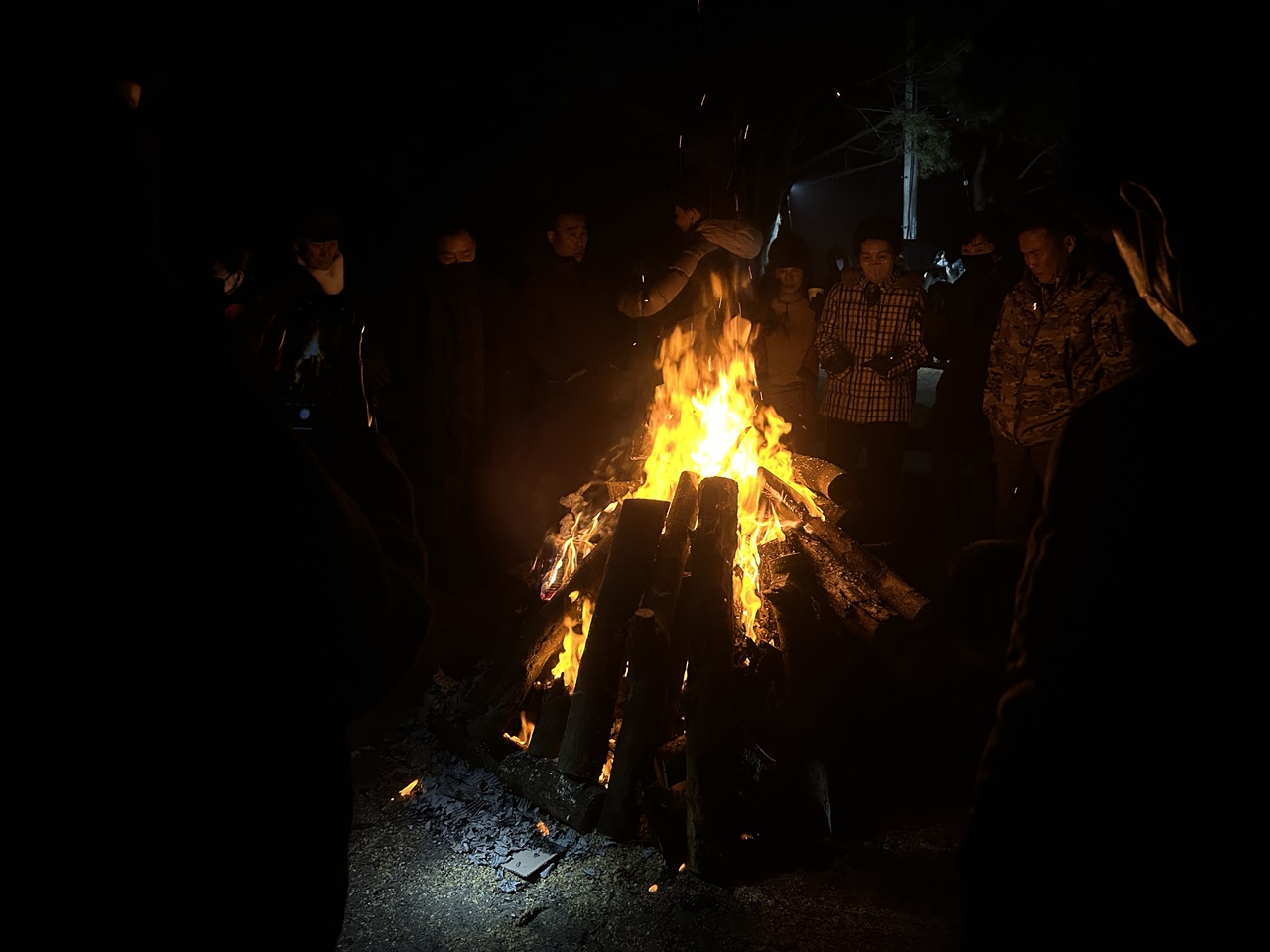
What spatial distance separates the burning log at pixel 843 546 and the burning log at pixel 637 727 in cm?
129

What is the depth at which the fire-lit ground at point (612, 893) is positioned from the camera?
10.1 feet

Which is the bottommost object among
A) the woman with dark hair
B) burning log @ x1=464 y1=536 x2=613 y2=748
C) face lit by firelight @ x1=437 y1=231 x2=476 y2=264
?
→ burning log @ x1=464 y1=536 x2=613 y2=748

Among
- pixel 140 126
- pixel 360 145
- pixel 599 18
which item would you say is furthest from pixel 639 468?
pixel 599 18

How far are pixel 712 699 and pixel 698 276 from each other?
4132 mm

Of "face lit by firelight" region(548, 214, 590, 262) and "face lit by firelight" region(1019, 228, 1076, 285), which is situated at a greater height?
"face lit by firelight" region(548, 214, 590, 262)

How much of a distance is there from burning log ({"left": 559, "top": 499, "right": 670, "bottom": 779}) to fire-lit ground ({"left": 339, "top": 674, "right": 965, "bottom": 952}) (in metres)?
0.37

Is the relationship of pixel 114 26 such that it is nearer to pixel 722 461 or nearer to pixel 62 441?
pixel 62 441

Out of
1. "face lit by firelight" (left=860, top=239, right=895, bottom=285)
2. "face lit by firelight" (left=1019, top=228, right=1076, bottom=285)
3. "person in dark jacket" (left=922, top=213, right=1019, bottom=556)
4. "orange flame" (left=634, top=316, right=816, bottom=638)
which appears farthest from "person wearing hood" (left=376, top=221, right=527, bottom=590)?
"face lit by firelight" (left=1019, top=228, right=1076, bottom=285)

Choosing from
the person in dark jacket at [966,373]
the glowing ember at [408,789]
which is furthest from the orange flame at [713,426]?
the glowing ember at [408,789]

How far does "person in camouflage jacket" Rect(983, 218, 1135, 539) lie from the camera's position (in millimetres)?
5582

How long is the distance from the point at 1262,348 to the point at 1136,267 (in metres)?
0.64

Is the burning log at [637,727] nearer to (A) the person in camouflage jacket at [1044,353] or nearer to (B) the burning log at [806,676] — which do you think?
(B) the burning log at [806,676]

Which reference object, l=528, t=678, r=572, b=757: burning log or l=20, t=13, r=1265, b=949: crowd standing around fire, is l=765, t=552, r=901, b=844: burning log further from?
l=20, t=13, r=1265, b=949: crowd standing around fire

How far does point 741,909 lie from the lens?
10.5ft
